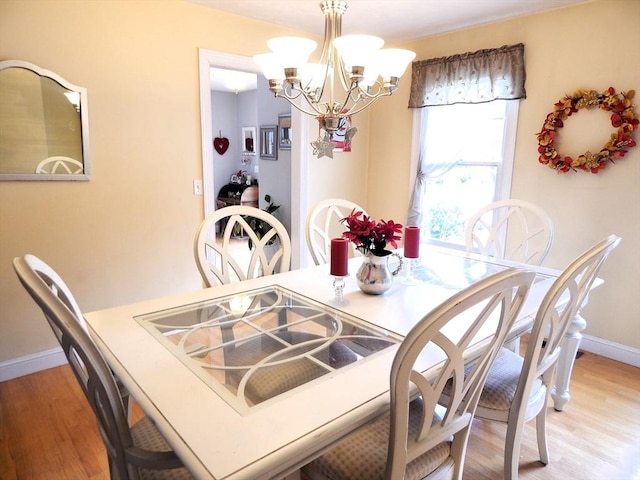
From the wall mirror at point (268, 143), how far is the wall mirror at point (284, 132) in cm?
9

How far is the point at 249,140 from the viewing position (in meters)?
7.16

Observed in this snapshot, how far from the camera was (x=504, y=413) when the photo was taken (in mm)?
1471

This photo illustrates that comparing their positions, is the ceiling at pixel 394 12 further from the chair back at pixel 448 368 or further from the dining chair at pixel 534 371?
the chair back at pixel 448 368

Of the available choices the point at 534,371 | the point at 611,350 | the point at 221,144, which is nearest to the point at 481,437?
the point at 534,371

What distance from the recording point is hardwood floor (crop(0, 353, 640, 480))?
1753 millimetres

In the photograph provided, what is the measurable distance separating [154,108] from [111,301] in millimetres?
1323

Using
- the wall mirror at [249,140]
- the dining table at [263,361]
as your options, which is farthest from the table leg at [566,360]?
the wall mirror at [249,140]

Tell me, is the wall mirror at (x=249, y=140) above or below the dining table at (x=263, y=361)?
above

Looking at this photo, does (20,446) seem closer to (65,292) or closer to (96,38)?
(65,292)

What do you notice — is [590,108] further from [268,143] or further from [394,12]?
[268,143]

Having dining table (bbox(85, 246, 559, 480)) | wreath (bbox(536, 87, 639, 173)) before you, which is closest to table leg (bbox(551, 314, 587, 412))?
dining table (bbox(85, 246, 559, 480))

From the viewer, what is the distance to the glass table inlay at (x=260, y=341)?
1.04m

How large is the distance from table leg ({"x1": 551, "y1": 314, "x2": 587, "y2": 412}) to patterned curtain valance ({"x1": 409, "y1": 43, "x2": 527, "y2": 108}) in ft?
6.01

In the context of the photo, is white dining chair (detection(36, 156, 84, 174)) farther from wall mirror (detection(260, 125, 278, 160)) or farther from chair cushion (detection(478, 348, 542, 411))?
chair cushion (detection(478, 348, 542, 411))
